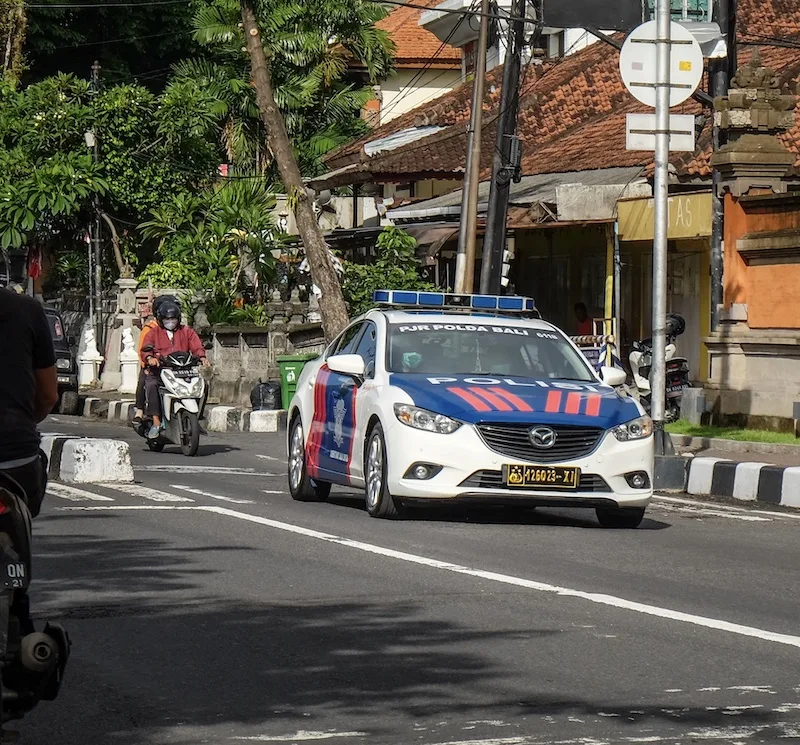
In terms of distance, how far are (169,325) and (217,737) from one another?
51.4ft

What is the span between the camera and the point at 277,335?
31.0 metres

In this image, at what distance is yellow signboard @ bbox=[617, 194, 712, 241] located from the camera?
27250 mm

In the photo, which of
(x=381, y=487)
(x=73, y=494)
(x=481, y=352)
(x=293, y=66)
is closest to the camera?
(x=381, y=487)

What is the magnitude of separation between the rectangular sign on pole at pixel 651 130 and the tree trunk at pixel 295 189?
35.9 feet

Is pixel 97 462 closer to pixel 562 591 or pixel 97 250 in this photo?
pixel 562 591

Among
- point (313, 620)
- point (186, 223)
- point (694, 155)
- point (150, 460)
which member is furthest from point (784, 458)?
point (186, 223)

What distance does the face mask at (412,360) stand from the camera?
1438 centimetres

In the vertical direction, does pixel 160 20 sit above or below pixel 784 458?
above

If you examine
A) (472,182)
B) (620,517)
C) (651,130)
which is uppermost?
(472,182)

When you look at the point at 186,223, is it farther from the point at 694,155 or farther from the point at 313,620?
the point at 313,620

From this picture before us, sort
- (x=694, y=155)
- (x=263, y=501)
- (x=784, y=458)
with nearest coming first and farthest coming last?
(x=263, y=501), (x=784, y=458), (x=694, y=155)

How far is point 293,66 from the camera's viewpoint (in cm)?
5016

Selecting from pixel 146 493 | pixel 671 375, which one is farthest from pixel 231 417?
pixel 146 493

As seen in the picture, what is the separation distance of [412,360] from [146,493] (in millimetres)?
2622
